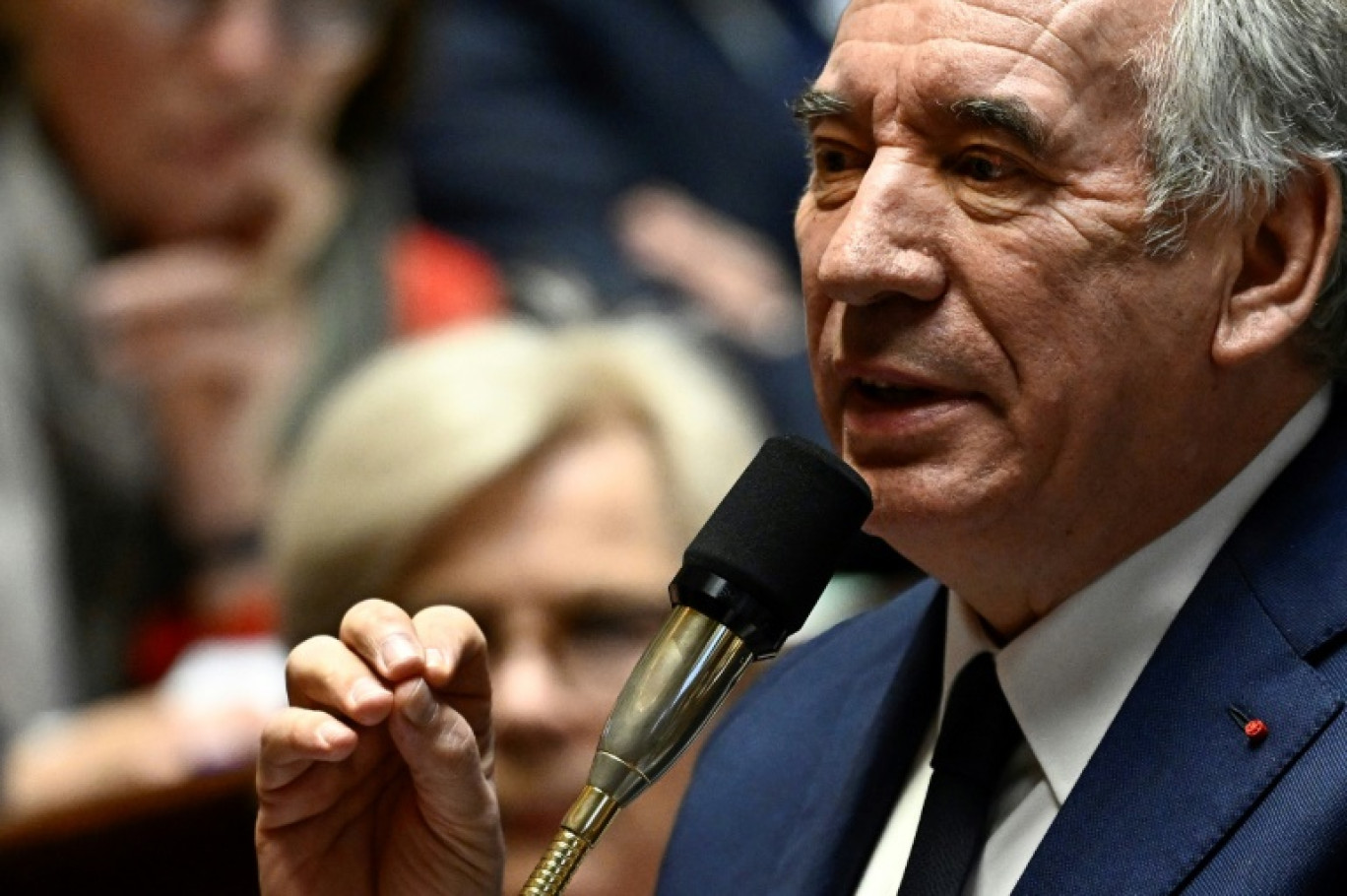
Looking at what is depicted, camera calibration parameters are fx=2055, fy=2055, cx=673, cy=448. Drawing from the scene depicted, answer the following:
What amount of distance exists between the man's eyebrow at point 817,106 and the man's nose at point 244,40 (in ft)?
8.15

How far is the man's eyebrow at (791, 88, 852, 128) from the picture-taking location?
1.70 metres

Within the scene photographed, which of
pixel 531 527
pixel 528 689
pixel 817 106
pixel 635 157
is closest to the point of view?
pixel 817 106

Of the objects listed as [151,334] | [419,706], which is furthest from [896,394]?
[151,334]

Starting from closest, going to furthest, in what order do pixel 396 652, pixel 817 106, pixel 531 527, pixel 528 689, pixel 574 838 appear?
pixel 574 838
pixel 396 652
pixel 817 106
pixel 528 689
pixel 531 527

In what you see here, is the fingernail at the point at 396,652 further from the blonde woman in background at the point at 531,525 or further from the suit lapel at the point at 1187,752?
the blonde woman in background at the point at 531,525

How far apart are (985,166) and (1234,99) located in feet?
0.65

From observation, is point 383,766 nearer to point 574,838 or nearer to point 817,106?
point 574,838

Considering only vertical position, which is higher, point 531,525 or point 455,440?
point 455,440

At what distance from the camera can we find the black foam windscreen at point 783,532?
147 cm

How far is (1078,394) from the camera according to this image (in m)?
1.61

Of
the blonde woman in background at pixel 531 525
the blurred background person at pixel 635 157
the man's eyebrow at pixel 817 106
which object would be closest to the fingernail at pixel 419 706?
the man's eyebrow at pixel 817 106

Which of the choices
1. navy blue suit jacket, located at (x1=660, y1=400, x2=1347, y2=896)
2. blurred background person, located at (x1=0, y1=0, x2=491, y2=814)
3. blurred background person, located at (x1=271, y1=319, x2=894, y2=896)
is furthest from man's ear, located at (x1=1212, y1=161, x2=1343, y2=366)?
blurred background person, located at (x1=0, y1=0, x2=491, y2=814)

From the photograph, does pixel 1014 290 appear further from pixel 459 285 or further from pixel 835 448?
pixel 459 285

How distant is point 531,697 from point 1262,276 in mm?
1232
